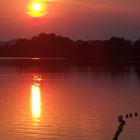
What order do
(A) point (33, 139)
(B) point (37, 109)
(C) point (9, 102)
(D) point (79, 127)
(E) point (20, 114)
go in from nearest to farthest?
(A) point (33, 139) → (D) point (79, 127) → (E) point (20, 114) → (B) point (37, 109) → (C) point (9, 102)

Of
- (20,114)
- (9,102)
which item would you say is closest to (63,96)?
(9,102)

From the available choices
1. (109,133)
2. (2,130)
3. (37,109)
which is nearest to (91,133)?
(109,133)

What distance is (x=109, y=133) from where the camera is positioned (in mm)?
18016

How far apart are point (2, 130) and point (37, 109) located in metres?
7.68

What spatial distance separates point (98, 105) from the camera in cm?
2767

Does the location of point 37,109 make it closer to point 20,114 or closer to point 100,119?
point 20,114

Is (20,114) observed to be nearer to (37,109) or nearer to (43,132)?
(37,109)

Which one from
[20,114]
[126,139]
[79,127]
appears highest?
[20,114]

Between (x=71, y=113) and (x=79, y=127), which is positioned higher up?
(x=71, y=113)

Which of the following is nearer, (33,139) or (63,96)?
(33,139)

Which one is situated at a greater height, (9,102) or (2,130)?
(9,102)

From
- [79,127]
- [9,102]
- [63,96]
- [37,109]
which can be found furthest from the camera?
[63,96]

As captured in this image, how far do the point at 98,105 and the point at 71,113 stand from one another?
12.3 ft

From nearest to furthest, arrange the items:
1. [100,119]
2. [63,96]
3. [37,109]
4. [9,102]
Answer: [100,119] → [37,109] → [9,102] → [63,96]
